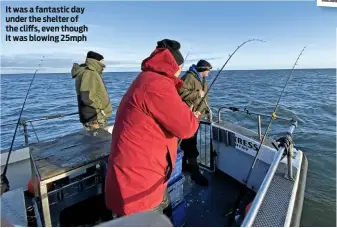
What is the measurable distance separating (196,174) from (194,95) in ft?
4.18

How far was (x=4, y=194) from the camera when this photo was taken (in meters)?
2.53

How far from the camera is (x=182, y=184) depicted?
11.0ft

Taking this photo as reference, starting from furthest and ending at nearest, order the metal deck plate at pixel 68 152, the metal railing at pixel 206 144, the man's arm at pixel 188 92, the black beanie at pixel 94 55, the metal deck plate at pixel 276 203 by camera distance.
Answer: the metal railing at pixel 206 144 < the black beanie at pixel 94 55 < the man's arm at pixel 188 92 < the metal deck plate at pixel 68 152 < the metal deck plate at pixel 276 203

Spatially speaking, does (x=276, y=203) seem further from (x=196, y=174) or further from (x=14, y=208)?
(x=14, y=208)

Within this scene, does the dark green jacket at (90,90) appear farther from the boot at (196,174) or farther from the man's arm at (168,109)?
the man's arm at (168,109)

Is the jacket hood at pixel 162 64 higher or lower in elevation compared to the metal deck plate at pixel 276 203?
higher

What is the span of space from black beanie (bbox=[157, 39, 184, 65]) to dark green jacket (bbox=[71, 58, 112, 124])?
2194 mm

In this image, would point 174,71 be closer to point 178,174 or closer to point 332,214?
point 178,174

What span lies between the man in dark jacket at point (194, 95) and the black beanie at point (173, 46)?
1.68m

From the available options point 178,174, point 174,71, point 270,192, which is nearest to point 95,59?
point 178,174

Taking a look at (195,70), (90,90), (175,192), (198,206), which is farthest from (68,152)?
(195,70)

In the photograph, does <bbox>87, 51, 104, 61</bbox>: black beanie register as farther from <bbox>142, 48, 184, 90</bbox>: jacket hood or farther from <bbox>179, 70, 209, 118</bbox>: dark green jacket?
<bbox>142, 48, 184, 90</bbox>: jacket hood

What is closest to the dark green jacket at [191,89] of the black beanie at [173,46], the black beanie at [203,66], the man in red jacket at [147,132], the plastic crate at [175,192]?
the black beanie at [203,66]

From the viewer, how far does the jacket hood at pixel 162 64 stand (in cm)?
200
